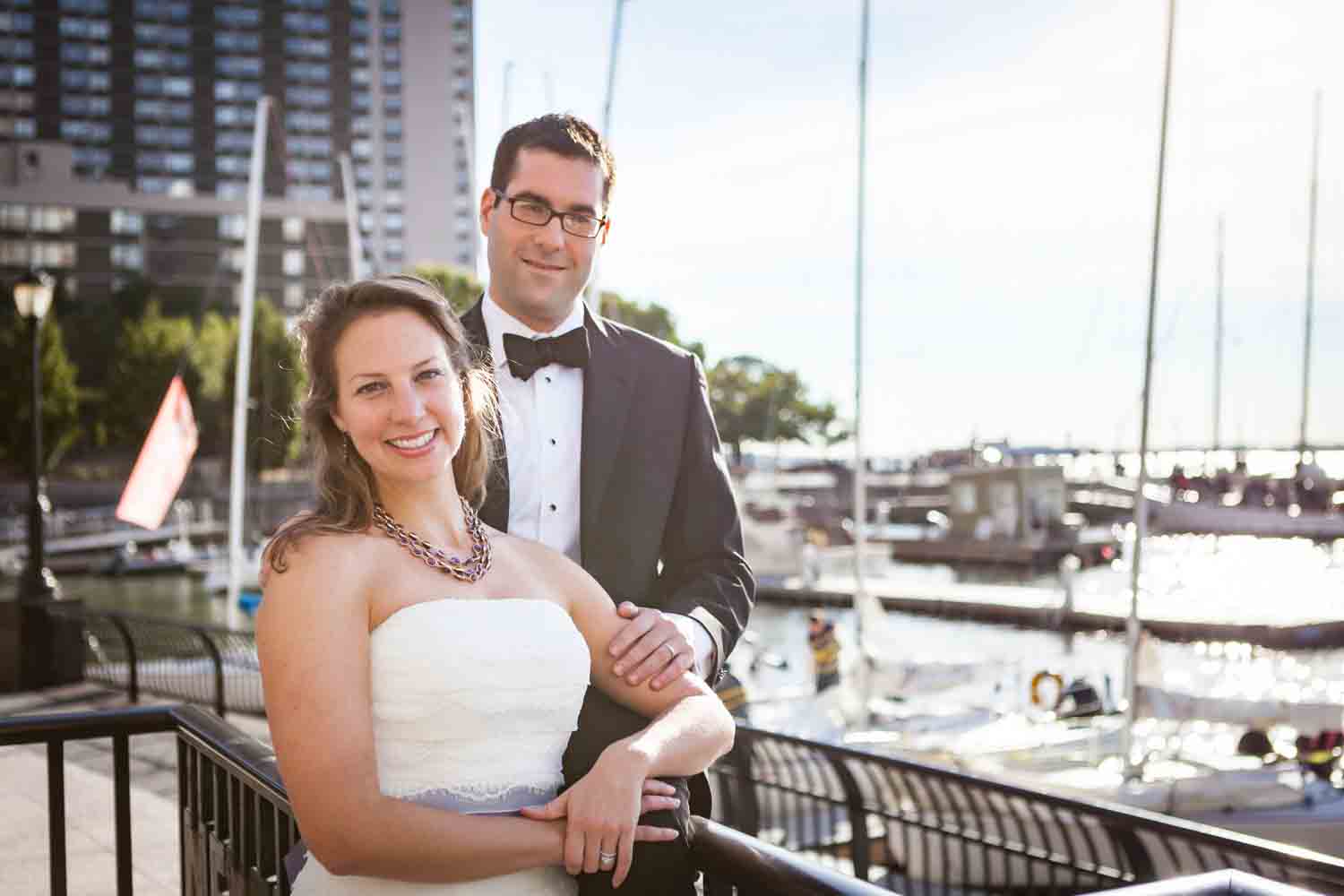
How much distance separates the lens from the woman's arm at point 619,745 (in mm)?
2123

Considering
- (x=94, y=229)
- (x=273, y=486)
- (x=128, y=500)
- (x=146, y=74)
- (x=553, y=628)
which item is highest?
(x=146, y=74)

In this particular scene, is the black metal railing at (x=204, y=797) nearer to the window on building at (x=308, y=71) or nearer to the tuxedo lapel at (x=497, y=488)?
the tuxedo lapel at (x=497, y=488)

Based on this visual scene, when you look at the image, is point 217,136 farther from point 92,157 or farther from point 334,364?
point 334,364

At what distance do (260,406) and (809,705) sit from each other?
5145 centimetres

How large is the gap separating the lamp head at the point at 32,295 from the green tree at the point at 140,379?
52619 millimetres

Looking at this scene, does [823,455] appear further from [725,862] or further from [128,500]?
[725,862]

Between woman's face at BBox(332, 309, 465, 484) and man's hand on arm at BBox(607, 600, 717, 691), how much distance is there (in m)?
0.49

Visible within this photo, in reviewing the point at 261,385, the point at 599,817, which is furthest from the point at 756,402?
the point at 599,817

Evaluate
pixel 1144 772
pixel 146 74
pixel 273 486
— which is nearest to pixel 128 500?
pixel 1144 772

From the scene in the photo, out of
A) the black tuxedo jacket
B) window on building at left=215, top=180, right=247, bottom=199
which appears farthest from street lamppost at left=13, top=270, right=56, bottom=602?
window on building at left=215, top=180, right=247, bottom=199

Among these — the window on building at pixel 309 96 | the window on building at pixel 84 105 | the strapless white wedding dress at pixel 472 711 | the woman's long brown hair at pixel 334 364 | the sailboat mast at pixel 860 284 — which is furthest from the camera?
the window on building at pixel 309 96

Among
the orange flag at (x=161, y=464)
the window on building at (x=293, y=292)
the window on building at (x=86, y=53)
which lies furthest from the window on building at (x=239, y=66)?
the orange flag at (x=161, y=464)

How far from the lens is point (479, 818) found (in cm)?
207

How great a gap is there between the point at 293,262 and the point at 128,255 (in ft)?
39.8
